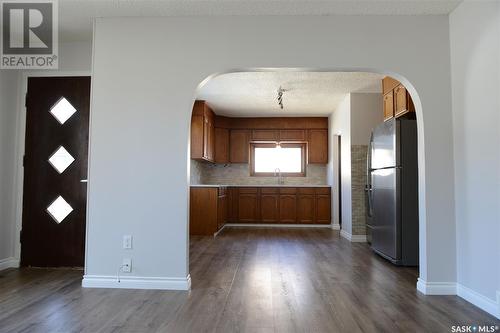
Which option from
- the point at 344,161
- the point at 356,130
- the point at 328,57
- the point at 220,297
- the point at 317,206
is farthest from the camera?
the point at 317,206

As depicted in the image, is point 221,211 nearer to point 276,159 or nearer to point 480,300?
point 276,159

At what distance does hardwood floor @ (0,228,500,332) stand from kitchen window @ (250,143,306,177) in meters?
4.05

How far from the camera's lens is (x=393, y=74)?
300cm

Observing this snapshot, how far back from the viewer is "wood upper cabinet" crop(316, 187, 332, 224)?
713cm

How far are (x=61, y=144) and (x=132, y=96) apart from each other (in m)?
1.26

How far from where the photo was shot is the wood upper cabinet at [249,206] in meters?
7.27

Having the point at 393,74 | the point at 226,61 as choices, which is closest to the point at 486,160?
the point at 393,74

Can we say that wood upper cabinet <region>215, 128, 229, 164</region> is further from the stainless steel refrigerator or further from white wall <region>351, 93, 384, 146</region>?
the stainless steel refrigerator

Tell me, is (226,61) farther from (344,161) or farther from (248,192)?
(248,192)

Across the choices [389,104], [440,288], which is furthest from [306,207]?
[440,288]

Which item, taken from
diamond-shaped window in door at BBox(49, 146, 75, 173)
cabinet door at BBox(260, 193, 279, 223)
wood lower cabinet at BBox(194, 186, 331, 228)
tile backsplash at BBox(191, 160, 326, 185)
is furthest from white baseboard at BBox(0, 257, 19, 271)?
cabinet door at BBox(260, 193, 279, 223)

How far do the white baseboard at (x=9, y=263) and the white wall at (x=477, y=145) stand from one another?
4371mm

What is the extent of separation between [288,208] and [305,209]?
0.36m

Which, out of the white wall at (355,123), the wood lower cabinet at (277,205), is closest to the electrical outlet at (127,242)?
the white wall at (355,123)
